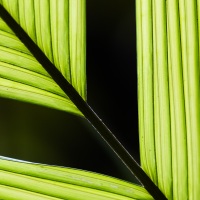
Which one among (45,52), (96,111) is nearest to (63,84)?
(45,52)

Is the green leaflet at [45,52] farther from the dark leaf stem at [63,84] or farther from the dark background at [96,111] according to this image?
the dark background at [96,111]

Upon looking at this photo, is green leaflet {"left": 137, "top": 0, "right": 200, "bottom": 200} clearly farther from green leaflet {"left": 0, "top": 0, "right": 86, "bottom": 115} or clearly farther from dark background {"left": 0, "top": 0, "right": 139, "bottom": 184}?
dark background {"left": 0, "top": 0, "right": 139, "bottom": 184}

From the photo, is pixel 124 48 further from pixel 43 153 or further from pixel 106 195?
pixel 106 195

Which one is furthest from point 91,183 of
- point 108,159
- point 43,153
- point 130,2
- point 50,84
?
point 130,2

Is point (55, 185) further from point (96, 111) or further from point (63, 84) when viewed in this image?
point (96, 111)

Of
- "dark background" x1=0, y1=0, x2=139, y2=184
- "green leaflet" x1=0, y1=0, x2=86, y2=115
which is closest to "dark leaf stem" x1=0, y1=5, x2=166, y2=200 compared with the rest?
"green leaflet" x1=0, y1=0, x2=86, y2=115

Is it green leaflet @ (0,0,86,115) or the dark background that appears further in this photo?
the dark background
